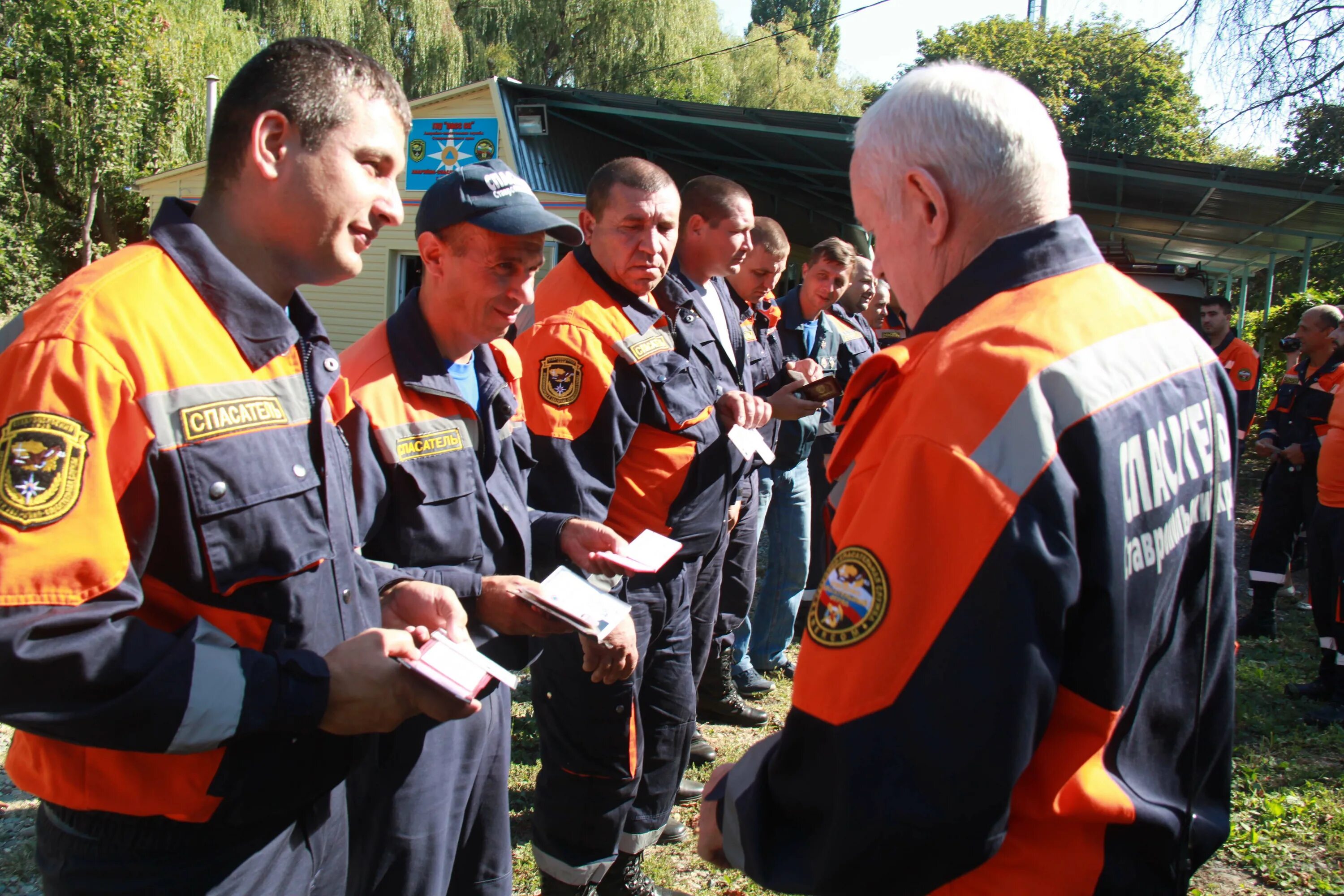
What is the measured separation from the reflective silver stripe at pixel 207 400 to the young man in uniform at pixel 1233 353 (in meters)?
9.36

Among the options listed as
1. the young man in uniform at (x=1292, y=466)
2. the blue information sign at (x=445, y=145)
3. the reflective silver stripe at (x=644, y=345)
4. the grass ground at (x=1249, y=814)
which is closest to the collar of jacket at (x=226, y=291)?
the reflective silver stripe at (x=644, y=345)

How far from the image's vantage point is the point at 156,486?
4.47ft

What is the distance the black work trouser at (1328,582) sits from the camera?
5.37 metres

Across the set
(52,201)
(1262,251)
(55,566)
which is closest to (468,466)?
(55,566)

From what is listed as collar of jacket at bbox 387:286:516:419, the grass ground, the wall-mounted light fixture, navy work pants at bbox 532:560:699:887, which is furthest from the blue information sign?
collar of jacket at bbox 387:286:516:419

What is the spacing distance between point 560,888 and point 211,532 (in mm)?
2068

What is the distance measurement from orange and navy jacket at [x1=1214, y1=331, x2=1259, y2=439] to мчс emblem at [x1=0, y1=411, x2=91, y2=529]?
959 cm

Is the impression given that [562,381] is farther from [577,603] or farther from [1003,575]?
[1003,575]

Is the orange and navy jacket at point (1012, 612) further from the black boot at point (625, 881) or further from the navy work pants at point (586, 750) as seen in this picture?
the black boot at point (625, 881)

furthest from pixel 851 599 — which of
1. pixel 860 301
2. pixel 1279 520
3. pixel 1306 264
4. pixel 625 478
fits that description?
pixel 1306 264

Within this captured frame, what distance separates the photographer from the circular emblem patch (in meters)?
1.22

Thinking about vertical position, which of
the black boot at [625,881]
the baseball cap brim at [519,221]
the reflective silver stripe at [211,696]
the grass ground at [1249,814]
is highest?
the baseball cap brim at [519,221]

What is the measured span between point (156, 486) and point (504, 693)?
135 centimetres

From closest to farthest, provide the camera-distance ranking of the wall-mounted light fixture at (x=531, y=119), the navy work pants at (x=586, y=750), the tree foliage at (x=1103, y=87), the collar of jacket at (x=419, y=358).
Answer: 1. the collar of jacket at (x=419, y=358)
2. the navy work pants at (x=586, y=750)
3. the wall-mounted light fixture at (x=531, y=119)
4. the tree foliage at (x=1103, y=87)
